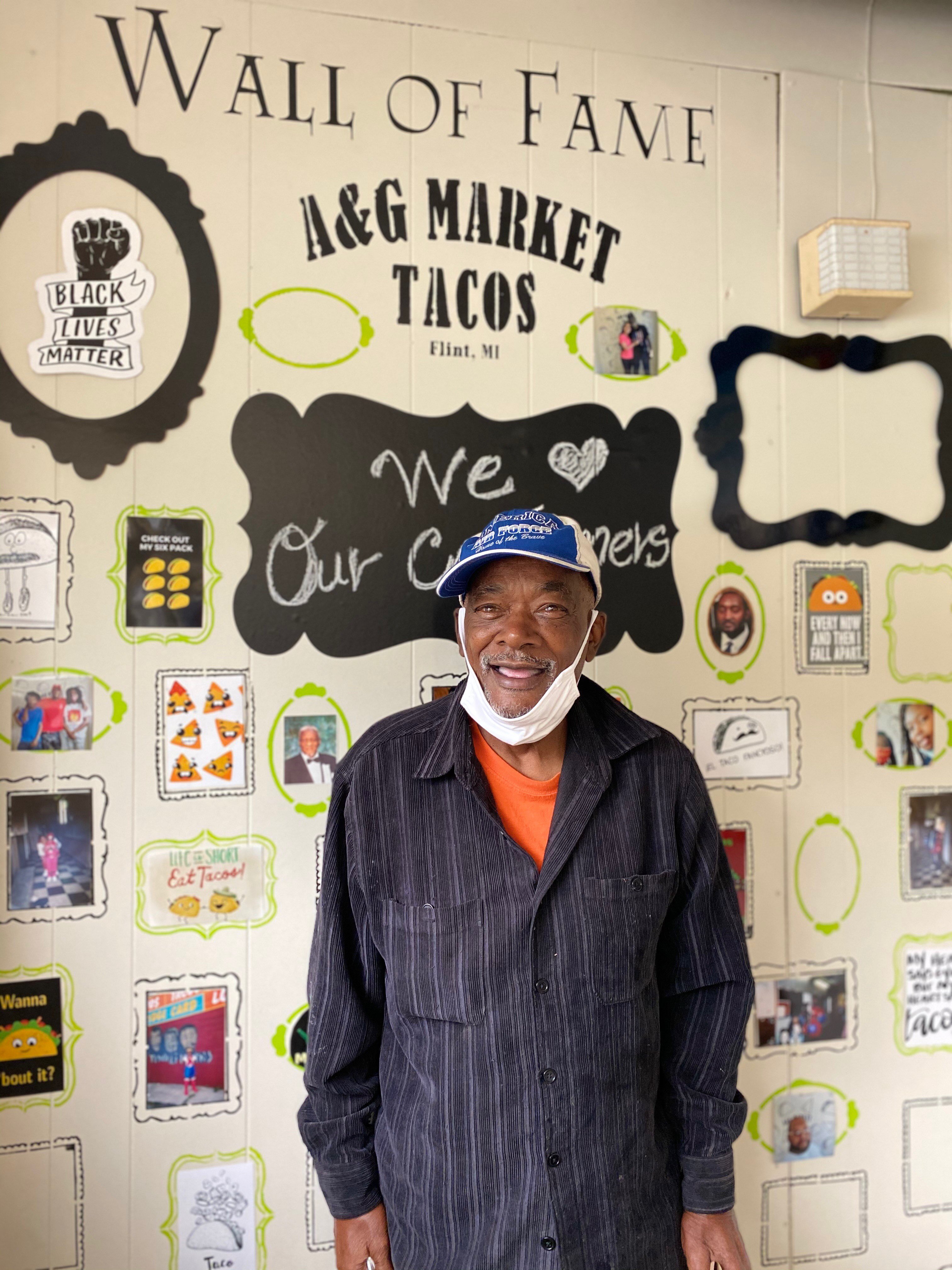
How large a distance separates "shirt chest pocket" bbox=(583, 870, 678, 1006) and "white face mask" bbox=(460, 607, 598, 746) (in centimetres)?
23

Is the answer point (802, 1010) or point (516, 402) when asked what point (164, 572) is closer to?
point (516, 402)

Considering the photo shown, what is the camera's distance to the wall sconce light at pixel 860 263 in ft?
6.01

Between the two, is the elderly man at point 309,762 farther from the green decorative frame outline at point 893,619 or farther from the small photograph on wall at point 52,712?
the green decorative frame outline at point 893,619

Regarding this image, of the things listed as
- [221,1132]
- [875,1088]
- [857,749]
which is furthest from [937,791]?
[221,1132]

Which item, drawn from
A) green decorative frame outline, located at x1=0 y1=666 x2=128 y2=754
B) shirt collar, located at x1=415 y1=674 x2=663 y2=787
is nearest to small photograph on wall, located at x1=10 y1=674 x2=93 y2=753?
green decorative frame outline, located at x1=0 y1=666 x2=128 y2=754

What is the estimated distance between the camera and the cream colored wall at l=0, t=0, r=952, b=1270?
1647mm

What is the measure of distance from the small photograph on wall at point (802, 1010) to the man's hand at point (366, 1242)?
1.87 ft

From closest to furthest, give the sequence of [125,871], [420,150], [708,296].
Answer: [125,871]
[420,150]
[708,296]

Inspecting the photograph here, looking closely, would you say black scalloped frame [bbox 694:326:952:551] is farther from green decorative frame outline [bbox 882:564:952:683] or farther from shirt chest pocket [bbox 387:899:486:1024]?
shirt chest pocket [bbox 387:899:486:1024]

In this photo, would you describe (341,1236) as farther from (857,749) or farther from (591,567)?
(857,749)

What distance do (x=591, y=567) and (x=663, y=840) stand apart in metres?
0.44

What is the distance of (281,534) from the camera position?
1723 millimetres

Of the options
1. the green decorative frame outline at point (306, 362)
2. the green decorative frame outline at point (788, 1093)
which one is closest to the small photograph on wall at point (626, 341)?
the green decorative frame outline at point (306, 362)

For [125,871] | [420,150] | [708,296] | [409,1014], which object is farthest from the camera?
[708,296]
